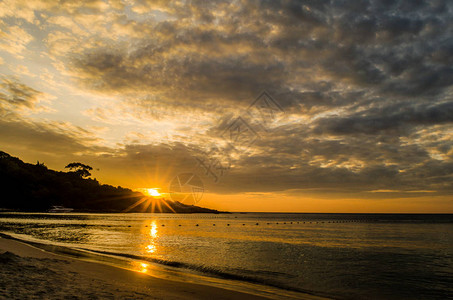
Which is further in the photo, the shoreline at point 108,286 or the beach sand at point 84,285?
the shoreline at point 108,286

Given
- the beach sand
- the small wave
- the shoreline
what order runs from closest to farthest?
the beach sand → the shoreline → the small wave

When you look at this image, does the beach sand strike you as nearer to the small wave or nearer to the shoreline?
the shoreline

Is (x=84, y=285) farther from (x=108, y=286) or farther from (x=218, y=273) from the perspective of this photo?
(x=218, y=273)

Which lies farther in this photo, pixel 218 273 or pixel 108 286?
pixel 218 273

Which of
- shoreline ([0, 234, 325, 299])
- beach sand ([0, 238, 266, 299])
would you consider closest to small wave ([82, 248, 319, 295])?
shoreline ([0, 234, 325, 299])

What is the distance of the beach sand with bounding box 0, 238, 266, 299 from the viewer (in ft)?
37.7

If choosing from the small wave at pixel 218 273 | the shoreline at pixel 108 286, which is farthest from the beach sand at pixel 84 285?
the small wave at pixel 218 273

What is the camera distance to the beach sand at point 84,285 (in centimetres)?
1150

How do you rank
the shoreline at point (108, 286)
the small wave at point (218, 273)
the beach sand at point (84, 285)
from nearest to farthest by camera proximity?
the beach sand at point (84, 285)
the shoreline at point (108, 286)
the small wave at point (218, 273)

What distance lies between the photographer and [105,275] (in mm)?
17281

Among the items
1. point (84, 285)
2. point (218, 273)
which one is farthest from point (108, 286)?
point (218, 273)

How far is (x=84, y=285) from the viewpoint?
45.0 feet

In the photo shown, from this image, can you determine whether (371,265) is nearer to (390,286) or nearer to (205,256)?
(390,286)

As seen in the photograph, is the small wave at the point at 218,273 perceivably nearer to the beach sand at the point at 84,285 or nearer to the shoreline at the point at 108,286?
the shoreline at the point at 108,286
